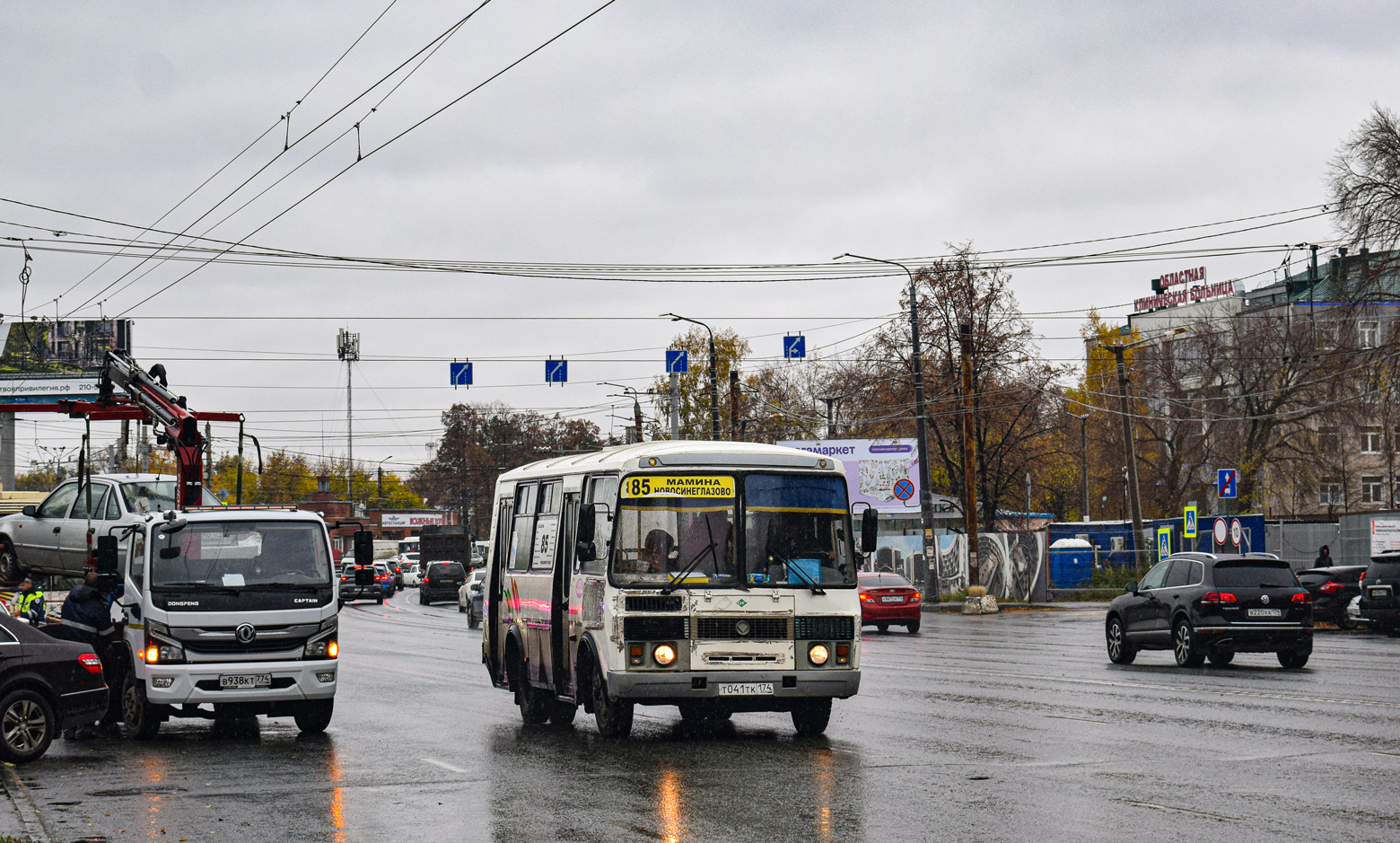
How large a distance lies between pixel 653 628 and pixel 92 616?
6.81 meters

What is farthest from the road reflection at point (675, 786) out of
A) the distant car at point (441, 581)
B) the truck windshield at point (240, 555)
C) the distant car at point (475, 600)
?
the distant car at point (441, 581)

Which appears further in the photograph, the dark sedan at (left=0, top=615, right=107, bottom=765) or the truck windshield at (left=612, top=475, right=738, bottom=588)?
the truck windshield at (left=612, top=475, right=738, bottom=588)

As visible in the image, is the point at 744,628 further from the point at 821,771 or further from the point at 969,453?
the point at 969,453

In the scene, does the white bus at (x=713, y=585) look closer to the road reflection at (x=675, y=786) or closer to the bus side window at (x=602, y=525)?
the bus side window at (x=602, y=525)

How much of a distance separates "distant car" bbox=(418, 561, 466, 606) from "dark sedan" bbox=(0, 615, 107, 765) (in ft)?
154

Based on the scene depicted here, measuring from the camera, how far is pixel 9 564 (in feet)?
81.5

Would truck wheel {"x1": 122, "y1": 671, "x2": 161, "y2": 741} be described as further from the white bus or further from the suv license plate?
the white bus

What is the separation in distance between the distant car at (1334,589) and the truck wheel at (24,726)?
26991 millimetres

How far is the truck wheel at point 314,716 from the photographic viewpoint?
52.0 ft

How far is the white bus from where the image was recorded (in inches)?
546

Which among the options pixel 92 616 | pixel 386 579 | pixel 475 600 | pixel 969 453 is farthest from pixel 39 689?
pixel 386 579

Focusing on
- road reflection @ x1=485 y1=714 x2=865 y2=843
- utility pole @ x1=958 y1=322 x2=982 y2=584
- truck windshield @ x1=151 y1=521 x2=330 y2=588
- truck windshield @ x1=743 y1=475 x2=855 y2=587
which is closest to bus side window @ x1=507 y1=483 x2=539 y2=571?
truck windshield @ x1=151 y1=521 x2=330 y2=588

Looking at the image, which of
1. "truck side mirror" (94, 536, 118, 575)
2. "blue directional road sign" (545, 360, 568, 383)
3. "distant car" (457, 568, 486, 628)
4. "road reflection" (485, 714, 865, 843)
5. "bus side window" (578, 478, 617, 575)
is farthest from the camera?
"blue directional road sign" (545, 360, 568, 383)

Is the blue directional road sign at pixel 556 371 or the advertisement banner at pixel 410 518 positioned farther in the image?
the advertisement banner at pixel 410 518
